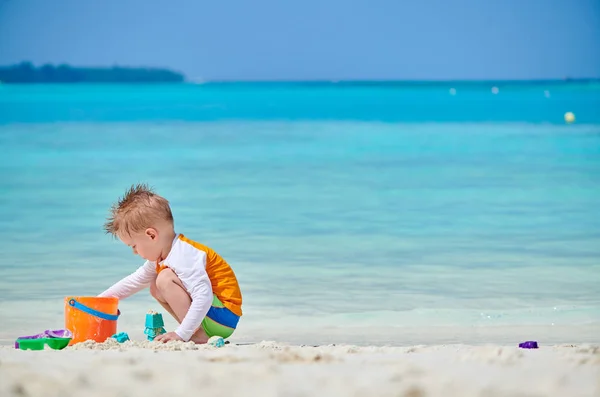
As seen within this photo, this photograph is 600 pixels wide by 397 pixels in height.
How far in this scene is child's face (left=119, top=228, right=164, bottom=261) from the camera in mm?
4137

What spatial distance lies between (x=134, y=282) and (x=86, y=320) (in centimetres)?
31

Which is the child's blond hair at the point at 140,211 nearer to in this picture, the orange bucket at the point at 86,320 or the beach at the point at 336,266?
the orange bucket at the point at 86,320

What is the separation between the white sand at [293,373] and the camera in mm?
3105

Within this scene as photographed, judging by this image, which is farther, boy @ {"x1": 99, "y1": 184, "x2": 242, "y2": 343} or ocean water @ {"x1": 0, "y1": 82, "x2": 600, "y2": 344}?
ocean water @ {"x1": 0, "y1": 82, "x2": 600, "y2": 344}

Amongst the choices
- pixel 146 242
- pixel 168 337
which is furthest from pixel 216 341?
pixel 146 242

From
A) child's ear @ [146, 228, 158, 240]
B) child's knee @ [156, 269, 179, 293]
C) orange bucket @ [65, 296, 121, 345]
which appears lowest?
orange bucket @ [65, 296, 121, 345]

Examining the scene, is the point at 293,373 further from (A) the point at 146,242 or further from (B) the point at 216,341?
(A) the point at 146,242

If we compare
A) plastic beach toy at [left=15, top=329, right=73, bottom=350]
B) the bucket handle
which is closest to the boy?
the bucket handle

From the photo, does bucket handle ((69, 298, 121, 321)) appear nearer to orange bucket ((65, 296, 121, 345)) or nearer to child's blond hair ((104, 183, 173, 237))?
orange bucket ((65, 296, 121, 345))

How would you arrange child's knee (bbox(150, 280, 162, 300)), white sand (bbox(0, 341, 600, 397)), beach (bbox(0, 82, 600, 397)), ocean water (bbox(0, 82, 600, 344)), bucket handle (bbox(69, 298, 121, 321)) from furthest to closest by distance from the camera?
ocean water (bbox(0, 82, 600, 344))
child's knee (bbox(150, 280, 162, 300))
bucket handle (bbox(69, 298, 121, 321))
beach (bbox(0, 82, 600, 397))
white sand (bbox(0, 341, 600, 397))

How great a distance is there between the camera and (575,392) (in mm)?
3088

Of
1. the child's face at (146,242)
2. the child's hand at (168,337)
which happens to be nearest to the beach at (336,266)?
the child's hand at (168,337)

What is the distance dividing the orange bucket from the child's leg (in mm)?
258

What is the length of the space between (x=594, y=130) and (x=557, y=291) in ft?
61.6
